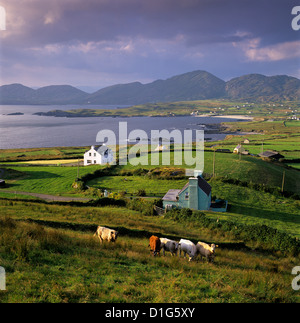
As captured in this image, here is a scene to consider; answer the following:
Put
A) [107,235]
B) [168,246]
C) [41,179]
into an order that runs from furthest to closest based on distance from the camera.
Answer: [41,179] < [107,235] < [168,246]

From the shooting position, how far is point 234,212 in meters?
33.3

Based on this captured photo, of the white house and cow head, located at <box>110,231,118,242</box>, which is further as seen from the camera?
the white house

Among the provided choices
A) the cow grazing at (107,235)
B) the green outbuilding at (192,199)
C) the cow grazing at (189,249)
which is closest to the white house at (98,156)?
the green outbuilding at (192,199)

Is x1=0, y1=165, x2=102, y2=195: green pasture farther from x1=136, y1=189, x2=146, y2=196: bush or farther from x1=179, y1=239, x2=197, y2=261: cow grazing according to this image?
x1=179, y1=239, x2=197, y2=261: cow grazing

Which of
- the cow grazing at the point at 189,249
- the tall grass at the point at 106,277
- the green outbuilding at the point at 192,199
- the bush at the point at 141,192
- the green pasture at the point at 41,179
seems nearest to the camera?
the tall grass at the point at 106,277

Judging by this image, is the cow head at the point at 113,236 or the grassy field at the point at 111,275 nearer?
the grassy field at the point at 111,275

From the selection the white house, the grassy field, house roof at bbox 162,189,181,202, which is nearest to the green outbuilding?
house roof at bbox 162,189,181,202

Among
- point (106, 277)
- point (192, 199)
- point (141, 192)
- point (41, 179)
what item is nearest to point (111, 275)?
point (106, 277)

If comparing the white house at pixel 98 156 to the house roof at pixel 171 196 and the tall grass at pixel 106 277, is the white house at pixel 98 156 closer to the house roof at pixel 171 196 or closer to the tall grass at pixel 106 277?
the house roof at pixel 171 196

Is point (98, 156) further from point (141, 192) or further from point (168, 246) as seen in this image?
point (168, 246)

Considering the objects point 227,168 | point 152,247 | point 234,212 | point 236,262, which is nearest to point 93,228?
point 152,247

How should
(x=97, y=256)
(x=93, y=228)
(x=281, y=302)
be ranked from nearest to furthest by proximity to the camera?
(x=281, y=302)
(x=97, y=256)
(x=93, y=228)

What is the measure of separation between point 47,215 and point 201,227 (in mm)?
15437
